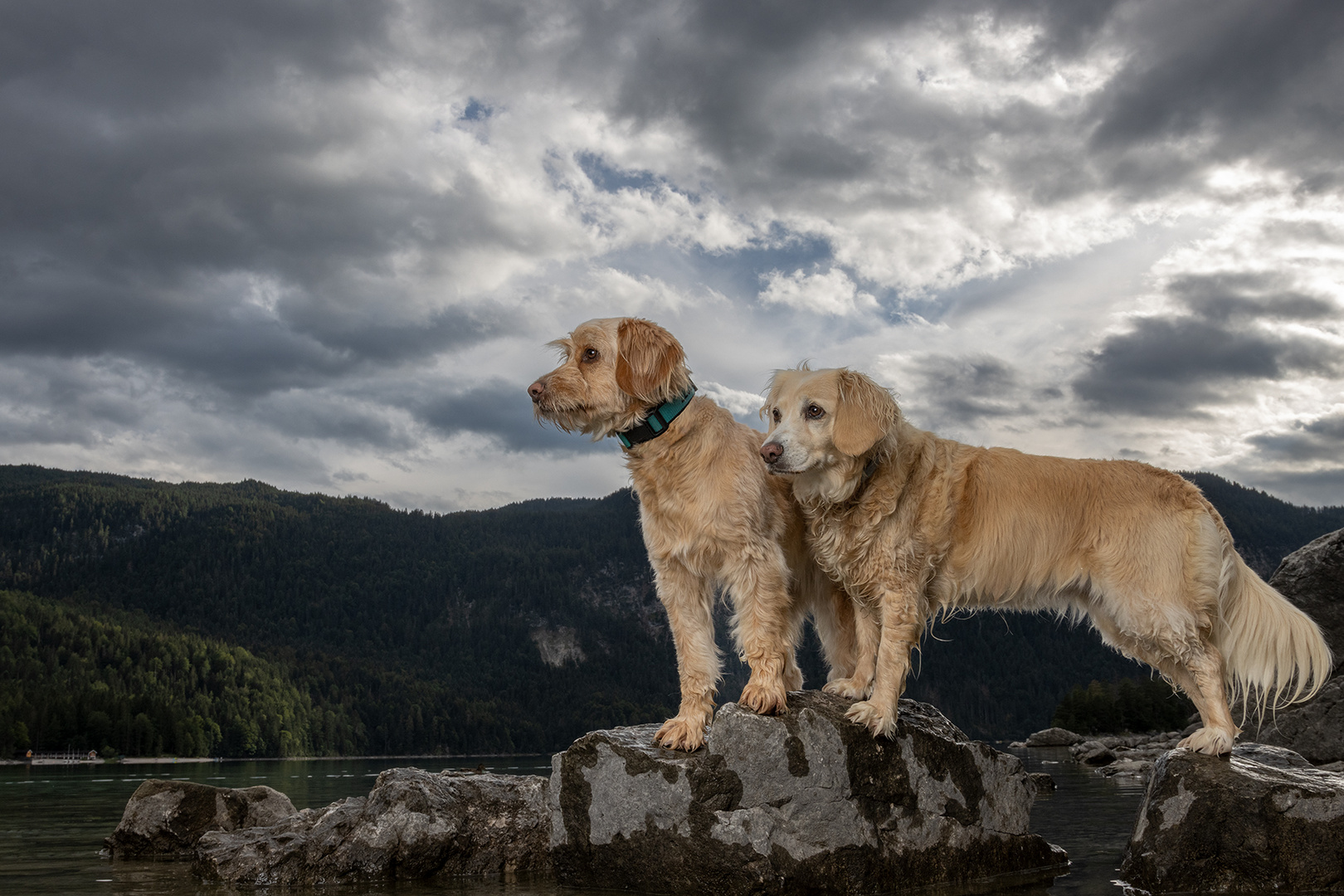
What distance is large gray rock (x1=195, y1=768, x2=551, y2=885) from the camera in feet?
31.8

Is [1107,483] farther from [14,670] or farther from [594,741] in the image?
[14,670]

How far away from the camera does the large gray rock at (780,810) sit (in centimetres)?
724

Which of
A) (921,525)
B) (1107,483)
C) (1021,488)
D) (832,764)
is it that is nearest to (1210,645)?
(1107,483)

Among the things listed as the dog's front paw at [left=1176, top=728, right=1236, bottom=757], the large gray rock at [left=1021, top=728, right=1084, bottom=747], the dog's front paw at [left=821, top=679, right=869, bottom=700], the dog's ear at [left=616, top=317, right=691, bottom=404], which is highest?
the dog's ear at [left=616, top=317, right=691, bottom=404]

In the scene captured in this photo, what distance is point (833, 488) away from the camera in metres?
7.27

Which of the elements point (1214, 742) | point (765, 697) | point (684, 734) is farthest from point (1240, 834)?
point (684, 734)

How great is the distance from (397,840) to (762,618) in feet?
19.1

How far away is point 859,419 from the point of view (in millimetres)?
7008

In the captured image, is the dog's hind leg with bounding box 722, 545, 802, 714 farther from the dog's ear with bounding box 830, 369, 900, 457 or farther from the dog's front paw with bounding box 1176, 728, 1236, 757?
the dog's front paw with bounding box 1176, 728, 1236, 757

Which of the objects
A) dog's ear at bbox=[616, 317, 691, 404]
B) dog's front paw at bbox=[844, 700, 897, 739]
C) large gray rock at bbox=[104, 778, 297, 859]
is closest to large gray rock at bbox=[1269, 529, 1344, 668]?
dog's front paw at bbox=[844, 700, 897, 739]

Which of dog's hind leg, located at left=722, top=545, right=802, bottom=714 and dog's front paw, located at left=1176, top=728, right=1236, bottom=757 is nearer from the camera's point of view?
dog's hind leg, located at left=722, top=545, right=802, bottom=714

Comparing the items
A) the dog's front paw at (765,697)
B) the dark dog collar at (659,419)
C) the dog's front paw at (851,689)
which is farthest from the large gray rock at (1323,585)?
the dark dog collar at (659,419)

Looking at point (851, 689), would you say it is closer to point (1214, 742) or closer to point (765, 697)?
point (765, 697)

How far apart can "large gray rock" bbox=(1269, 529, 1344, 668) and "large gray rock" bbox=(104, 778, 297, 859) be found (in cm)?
1986
